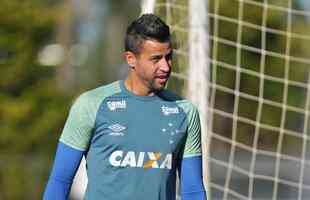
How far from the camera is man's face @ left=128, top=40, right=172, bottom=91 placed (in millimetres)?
5105

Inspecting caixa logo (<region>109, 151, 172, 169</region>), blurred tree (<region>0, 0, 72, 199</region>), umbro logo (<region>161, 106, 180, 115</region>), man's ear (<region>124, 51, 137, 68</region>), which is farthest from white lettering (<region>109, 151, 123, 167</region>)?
blurred tree (<region>0, 0, 72, 199</region>)

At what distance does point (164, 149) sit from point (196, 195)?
1.00 feet

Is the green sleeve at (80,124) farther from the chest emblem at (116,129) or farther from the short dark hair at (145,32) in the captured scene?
the short dark hair at (145,32)

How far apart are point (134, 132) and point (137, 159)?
0.13 metres

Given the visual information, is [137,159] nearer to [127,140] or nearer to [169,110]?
[127,140]

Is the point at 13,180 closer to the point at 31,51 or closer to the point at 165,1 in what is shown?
the point at 31,51

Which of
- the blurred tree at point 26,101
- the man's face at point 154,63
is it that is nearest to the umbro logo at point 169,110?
the man's face at point 154,63

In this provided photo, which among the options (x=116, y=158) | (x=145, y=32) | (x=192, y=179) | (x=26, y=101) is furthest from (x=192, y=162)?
(x=26, y=101)

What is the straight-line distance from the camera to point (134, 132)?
17.0 ft

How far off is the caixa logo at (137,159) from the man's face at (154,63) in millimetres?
302

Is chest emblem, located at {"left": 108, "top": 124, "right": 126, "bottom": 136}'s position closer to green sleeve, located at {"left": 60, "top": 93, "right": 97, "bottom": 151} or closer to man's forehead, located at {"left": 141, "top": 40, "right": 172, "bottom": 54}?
green sleeve, located at {"left": 60, "top": 93, "right": 97, "bottom": 151}

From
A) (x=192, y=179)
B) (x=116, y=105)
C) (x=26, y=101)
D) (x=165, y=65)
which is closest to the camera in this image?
(x=165, y=65)

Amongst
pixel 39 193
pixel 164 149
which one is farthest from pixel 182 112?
pixel 39 193

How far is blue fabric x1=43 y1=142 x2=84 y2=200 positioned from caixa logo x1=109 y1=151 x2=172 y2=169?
171mm
